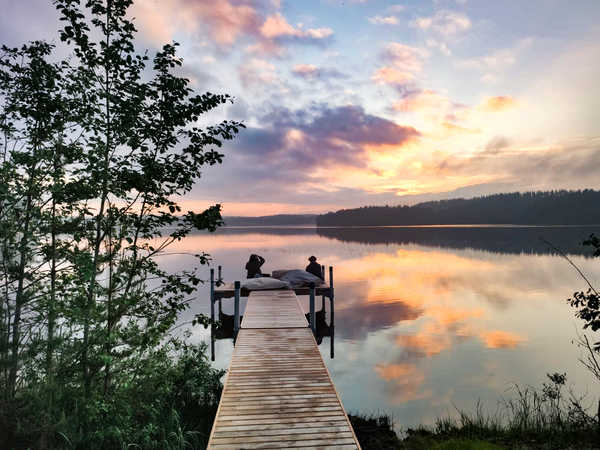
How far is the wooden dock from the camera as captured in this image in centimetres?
562

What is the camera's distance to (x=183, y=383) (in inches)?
421

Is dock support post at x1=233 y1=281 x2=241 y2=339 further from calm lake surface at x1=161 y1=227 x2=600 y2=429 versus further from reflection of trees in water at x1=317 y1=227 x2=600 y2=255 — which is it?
reflection of trees in water at x1=317 y1=227 x2=600 y2=255

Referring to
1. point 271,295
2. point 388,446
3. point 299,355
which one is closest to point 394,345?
point 271,295

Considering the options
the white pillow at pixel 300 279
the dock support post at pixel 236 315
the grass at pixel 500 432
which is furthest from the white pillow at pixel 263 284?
the grass at pixel 500 432

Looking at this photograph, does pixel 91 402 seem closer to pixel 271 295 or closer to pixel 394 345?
pixel 271 295

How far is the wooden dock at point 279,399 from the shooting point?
5.62 meters

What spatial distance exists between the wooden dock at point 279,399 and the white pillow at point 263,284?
217 inches

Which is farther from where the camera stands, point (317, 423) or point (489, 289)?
point (489, 289)

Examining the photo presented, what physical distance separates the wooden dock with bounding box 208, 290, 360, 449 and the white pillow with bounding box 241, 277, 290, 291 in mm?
5515

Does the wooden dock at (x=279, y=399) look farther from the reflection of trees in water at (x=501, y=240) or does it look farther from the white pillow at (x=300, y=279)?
the reflection of trees in water at (x=501, y=240)

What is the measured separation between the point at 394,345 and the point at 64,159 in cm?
1717

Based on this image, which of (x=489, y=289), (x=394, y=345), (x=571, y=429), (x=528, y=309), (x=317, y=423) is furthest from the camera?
(x=489, y=289)

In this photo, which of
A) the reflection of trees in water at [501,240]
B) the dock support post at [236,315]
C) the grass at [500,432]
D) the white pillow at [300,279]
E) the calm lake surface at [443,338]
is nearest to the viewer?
the grass at [500,432]

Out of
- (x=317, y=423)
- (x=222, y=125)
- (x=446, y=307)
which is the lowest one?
(x=446, y=307)
